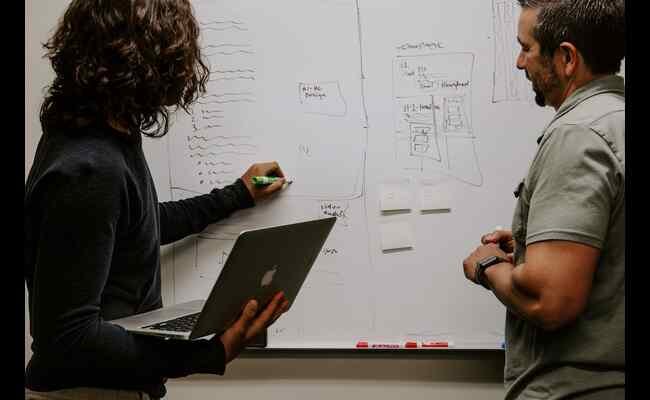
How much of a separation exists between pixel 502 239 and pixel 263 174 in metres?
0.71

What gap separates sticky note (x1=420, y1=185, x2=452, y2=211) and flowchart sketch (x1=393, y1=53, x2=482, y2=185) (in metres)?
0.06

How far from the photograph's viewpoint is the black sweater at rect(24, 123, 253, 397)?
1055mm

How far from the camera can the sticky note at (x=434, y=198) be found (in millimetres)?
1836

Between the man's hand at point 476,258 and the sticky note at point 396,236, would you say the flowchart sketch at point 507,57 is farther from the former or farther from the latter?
the man's hand at point 476,258

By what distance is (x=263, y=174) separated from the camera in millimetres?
1872

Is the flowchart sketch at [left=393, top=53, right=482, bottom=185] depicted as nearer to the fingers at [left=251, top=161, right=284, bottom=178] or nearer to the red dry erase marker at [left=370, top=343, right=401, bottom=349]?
the fingers at [left=251, top=161, right=284, bottom=178]

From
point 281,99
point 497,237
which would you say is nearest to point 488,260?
point 497,237

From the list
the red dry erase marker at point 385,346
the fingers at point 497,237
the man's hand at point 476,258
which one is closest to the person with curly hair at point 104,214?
the man's hand at point 476,258

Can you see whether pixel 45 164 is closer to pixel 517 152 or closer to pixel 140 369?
pixel 140 369

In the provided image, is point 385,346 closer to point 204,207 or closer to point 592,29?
Result: point 204,207

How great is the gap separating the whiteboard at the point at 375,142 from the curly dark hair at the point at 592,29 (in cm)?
53

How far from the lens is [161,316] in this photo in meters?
1.28

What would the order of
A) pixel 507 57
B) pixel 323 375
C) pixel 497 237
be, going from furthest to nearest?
1. pixel 323 375
2. pixel 507 57
3. pixel 497 237
